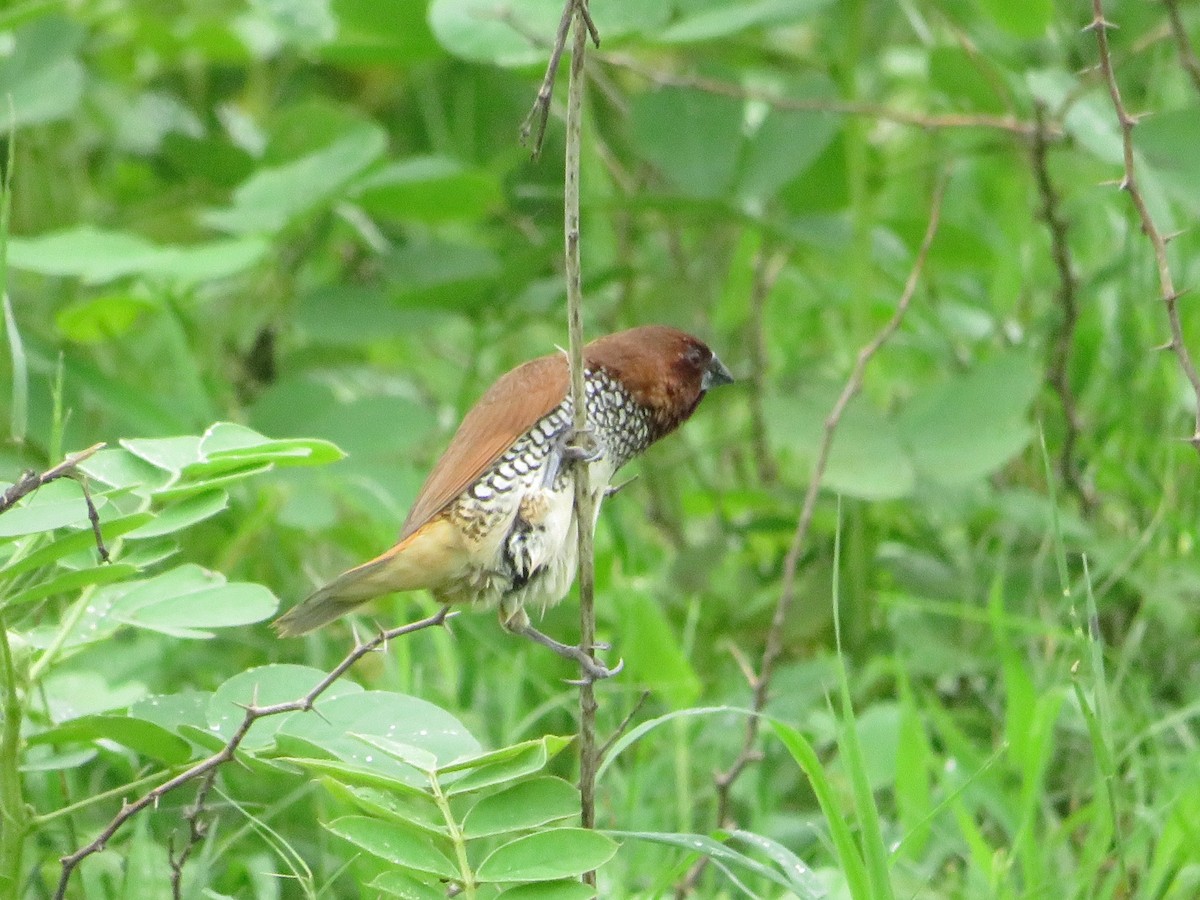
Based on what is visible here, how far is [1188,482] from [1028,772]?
4.20 feet

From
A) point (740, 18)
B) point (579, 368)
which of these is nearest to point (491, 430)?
point (579, 368)

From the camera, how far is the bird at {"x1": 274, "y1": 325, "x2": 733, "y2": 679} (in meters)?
2.89

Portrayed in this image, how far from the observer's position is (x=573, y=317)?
220cm

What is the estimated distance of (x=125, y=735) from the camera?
2203 mm

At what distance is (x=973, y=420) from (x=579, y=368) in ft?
5.78

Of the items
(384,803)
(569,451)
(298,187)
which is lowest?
(384,803)

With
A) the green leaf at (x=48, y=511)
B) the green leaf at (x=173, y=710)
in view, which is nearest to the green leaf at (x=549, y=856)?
the green leaf at (x=173, y=710)

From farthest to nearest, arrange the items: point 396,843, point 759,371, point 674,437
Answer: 1. point 674,437
2. point 759,371
3. point 396,843

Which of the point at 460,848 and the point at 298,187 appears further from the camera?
the point at 298,187

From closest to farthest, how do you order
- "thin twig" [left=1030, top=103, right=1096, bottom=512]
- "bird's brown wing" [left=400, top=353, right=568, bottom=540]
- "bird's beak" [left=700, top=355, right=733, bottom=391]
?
"bird's brown wing" [left=400, top=353, right=568, bottom=540] < "bird's beak" [left=700, top=355, right=733, bottom=391] < "thin twig" [left=1030, top=103, right=1096, bottom=512]

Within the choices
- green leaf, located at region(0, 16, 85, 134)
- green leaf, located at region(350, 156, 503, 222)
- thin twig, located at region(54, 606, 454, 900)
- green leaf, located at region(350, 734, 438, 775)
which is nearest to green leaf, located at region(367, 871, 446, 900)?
green leaf, located at region(350, 734, 438, 775)

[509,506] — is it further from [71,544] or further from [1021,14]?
[1021,14]

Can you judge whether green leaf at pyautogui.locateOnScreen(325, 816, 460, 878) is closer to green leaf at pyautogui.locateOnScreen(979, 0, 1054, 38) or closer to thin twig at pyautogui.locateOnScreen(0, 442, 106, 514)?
thin twig at pyautogui.locateOnScreen(0, 442, 106, 514)

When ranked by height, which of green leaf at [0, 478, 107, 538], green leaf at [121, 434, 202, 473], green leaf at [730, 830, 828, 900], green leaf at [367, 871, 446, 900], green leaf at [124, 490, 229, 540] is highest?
green leaf at [121, 434, 202, 473]
